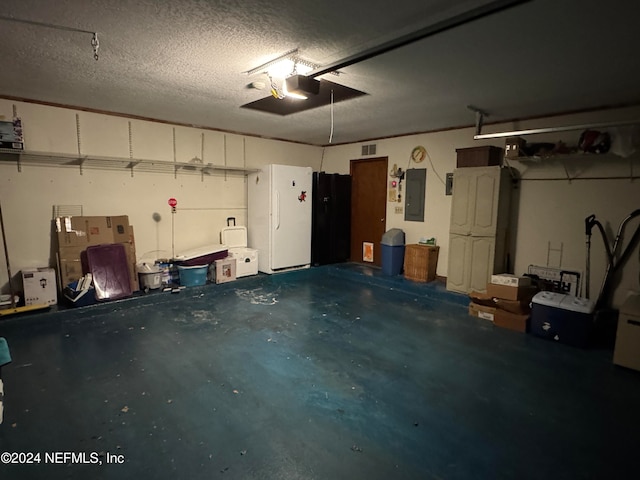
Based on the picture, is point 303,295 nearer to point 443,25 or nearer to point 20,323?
point 20,323

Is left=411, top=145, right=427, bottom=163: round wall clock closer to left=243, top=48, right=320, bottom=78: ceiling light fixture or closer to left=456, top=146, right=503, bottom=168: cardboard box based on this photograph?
left=456, top=146, right=503, bottom=168: cardboard box

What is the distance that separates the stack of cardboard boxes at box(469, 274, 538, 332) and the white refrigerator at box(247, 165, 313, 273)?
3.04 m

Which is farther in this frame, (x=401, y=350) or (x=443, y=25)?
(x=401, y=350)

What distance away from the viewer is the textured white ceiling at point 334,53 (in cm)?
192

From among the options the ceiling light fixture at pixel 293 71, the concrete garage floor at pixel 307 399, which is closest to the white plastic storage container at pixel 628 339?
the concrete garage floor at pixel 307 399

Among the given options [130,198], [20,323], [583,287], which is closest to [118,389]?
[20,323]

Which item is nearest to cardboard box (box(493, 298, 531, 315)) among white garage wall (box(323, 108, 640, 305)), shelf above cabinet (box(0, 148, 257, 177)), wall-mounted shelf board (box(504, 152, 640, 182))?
white garage wall (box(323, 108, 640, 305))

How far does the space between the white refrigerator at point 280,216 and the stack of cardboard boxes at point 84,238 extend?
6.36 feet

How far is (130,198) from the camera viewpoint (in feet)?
15.4

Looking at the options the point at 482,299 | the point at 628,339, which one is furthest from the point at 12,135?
the point at 628,339

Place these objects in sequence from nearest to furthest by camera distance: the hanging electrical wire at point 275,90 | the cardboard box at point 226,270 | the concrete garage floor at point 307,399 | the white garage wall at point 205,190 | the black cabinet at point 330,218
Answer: the concrete garage floor at point 307,399
the hanging electrical wire at point 275,90
the white garage wall at point 205,190
the cardboard box at point 226,270
the black cabinet at point 330,218

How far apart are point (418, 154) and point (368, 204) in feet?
4.47

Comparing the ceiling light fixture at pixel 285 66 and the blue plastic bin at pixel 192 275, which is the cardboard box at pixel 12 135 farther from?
the ceiling light fixture at pixel 285 66

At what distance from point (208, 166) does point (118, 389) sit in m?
3.65
